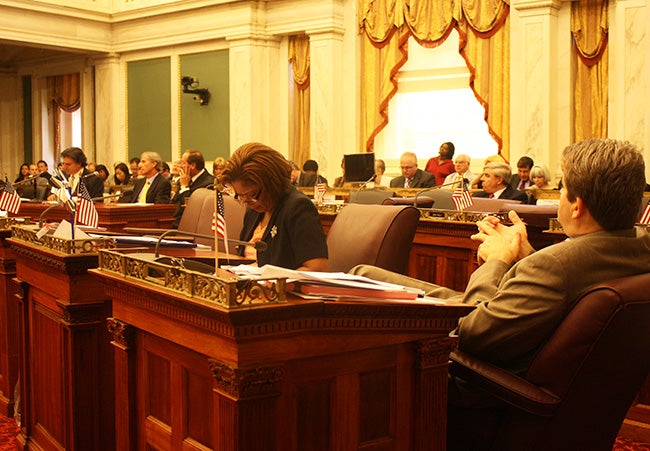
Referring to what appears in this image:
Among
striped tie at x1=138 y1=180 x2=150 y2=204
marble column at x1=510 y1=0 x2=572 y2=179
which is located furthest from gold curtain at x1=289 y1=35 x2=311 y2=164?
striped tie at x1=138 y1=180 x2=150 y2=204

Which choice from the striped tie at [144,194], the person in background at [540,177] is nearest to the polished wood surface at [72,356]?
the striped tie at [144,194]

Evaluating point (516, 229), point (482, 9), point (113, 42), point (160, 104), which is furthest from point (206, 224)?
point (113, 42)

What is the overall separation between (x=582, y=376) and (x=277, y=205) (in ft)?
5.10

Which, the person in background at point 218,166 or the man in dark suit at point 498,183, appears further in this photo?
the man in dark suit at point 498,183

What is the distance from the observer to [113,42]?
1403 centimetres

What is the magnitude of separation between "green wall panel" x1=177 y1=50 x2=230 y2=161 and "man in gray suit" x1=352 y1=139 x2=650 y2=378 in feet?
35.0

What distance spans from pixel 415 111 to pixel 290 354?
33.7 ft

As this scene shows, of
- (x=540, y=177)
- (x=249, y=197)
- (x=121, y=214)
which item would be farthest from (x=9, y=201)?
(x=540, y=177)

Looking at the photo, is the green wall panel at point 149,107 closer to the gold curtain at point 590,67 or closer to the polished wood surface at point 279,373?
the gold curtain at point 590,67

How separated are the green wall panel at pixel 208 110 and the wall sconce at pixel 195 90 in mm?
59

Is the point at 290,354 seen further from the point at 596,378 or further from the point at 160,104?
the point at 160,104

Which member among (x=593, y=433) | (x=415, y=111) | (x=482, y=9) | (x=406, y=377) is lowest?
(x=593, y=433)

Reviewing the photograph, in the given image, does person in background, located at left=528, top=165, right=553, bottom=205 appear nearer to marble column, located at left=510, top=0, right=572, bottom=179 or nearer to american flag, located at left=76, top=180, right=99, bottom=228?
marble column, located at left=510, top=0, right=572, bottom=179

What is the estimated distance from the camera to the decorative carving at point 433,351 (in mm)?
1928
